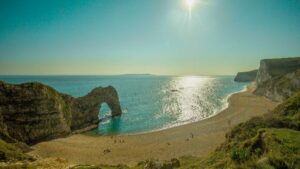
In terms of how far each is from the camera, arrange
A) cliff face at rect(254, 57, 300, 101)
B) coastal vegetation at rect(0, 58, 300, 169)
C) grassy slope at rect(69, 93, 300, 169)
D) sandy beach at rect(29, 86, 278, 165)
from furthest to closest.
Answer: cliff face at rect(254, 57, 300, 101) < sandy beach at rect(29, 86, 278, 165) < coastal vegetation at rect(0, 58, 300, 169) < grassy slope at rect(69, 93, 300, 169)

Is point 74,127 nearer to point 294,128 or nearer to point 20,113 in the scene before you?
point 20,113

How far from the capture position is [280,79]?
76.6 m

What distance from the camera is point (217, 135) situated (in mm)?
38656

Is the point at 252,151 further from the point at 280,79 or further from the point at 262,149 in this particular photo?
the point at 280,79

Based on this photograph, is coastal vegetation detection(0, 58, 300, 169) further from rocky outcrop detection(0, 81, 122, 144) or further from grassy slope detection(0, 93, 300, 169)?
rocky outcrop detection(0, 81, 122, 144)

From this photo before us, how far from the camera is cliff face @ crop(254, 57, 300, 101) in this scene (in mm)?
65188

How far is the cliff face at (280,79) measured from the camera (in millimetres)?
65188

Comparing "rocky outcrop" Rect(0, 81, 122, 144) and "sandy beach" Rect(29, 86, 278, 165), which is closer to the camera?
"sandy beach" Rect(29, 86, 278, 165)

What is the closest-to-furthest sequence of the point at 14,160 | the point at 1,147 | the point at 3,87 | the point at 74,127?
the point at 14,160 < the point at 1,147 < the point at 3,87 < the point at 74,127

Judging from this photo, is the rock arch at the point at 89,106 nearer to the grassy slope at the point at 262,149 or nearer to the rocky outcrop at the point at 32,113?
the rocky outcrop at the point at 32,113

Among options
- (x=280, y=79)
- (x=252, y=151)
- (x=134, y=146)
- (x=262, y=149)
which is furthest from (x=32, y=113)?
(x=280, y=79)

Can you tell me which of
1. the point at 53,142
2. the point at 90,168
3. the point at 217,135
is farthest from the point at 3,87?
the point at 217,135

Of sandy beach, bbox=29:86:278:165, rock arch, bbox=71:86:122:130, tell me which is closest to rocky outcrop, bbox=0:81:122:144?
sandy beach, bbox=29:86:278:165

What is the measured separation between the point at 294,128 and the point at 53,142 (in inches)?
1403
